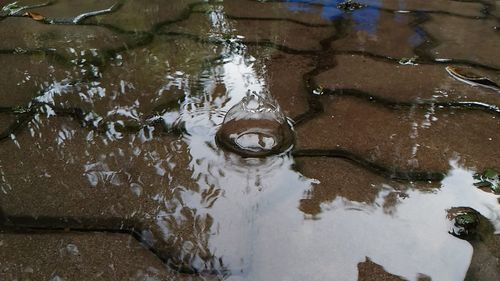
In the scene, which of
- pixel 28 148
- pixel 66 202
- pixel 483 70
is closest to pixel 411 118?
pixel 483 70

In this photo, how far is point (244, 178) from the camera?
1322 millimetres

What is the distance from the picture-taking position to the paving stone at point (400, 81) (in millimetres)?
1778

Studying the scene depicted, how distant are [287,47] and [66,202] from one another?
133 cm

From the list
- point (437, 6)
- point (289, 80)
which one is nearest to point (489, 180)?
point (289, 80)

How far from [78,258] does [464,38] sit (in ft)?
6.88

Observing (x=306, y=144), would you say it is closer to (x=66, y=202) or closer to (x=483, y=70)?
(x=66, y=202)

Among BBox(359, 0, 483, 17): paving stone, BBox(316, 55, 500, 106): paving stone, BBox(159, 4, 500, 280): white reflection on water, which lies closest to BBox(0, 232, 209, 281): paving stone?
BBox(159, 4, 500, 280): white reflection on water

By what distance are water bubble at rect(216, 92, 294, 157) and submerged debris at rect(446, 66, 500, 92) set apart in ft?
2.69

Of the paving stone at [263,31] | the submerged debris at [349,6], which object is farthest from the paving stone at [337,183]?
the submerged debris at [349,6]

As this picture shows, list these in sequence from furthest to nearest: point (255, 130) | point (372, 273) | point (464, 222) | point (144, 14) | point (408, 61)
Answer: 1. point (144, 14)
2. point (408, 61)
3. point (255, 130)
4. point (464, 222)
5. point (372, 273)

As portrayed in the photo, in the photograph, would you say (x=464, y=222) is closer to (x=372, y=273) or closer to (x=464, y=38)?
(x=372, y=273)

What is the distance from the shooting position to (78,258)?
1.09 metres

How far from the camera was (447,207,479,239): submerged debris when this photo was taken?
1.13 metres

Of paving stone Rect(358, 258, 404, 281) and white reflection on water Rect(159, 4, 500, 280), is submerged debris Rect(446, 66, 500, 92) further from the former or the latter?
paving stone Rect(358, 258, 404, 281)
